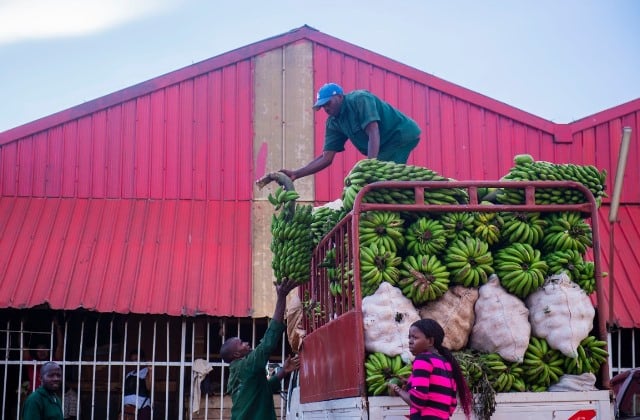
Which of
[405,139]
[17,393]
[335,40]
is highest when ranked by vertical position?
[335,40]

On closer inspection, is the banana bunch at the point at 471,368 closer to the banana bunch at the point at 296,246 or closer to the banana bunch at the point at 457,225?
the banana bunch at the point at 457,225

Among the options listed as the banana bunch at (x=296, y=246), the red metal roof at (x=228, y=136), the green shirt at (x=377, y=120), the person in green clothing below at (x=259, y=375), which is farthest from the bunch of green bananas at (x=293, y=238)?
the red metal roof at (x=228, y=136)

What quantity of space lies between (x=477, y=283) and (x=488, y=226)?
0.38 metres

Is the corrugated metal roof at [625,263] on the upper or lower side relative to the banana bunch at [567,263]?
upper

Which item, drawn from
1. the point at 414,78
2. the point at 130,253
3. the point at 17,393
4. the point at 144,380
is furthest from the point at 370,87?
the point at 17,393

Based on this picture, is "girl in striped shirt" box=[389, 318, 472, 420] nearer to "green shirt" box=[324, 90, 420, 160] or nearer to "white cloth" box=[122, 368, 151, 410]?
"green shirt" box=[324, 90, 420, 160]

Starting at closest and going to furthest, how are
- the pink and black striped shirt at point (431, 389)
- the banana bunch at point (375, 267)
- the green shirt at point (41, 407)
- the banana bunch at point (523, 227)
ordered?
the pink and black striped shirt at point (431, 389), the banana bunch at point (375, 267), the banana bunch at point (523, 227), the green shirt at point (41, 407)

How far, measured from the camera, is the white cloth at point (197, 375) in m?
12.6

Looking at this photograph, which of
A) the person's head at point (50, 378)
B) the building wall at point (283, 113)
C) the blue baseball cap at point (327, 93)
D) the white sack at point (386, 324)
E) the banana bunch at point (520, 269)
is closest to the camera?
the white sack at point (386, 324)

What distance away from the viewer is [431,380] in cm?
463

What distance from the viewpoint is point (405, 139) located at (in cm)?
725

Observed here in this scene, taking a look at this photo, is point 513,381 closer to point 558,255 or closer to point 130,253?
point 558,255

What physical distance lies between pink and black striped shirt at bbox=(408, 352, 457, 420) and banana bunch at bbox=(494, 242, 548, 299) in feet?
3.08

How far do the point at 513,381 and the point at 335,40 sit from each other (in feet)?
33.3
